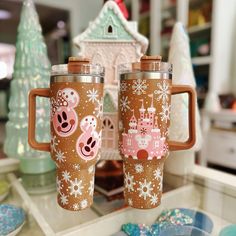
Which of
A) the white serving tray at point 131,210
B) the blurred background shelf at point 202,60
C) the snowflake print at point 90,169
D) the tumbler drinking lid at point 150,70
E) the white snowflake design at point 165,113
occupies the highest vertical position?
the blurred background shelf at point 202,60

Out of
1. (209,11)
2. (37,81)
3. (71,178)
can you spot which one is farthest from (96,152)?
(209,11)

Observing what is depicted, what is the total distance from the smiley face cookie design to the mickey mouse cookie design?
0.01 metres

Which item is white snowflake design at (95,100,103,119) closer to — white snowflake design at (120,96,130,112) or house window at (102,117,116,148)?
white snowflake design at (120,96,130,112)

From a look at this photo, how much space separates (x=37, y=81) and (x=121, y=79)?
0.26 metres

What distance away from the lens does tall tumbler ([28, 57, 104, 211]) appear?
34cm

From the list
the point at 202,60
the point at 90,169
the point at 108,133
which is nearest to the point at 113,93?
the point at 108,133

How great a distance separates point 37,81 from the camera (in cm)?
55

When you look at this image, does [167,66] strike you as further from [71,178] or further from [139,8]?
[139,8]

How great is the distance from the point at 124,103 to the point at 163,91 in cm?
6

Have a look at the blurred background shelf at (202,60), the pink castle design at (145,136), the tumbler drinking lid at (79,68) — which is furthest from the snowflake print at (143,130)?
the blurred background shelf at (202,60)

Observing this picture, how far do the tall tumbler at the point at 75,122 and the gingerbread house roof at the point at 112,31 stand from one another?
17cm

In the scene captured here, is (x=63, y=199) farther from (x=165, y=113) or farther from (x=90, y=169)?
(x=165, y=113)

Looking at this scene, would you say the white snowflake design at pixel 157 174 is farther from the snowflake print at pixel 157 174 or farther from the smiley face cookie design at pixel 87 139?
the smiley face cookie design at pixel 87 139

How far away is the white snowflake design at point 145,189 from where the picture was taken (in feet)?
1.24
